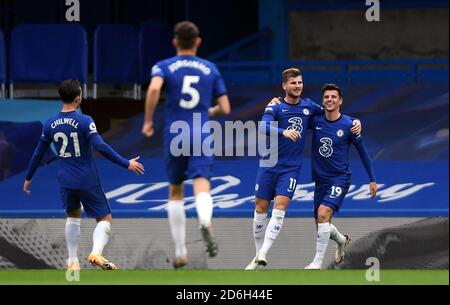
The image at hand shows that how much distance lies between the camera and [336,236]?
14.9 m

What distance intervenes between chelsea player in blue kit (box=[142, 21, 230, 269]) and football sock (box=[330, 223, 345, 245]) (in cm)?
364

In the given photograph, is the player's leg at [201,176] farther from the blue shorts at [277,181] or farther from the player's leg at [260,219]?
the player's leg at [260,219]

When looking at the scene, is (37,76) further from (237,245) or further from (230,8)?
(237,245)

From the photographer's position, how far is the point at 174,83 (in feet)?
36.5

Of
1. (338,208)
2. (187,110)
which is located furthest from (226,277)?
(187,110)

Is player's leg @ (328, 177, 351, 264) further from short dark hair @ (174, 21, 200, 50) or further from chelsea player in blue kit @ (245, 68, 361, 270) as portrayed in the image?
short dark hair @ (174, 21, 200, 50)

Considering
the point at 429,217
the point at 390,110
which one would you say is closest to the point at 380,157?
the point at 390,110

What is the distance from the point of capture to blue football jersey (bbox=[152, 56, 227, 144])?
1112 cm

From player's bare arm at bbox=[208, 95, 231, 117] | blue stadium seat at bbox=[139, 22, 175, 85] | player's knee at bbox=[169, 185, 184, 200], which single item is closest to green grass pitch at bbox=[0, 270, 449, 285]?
player's knee at bbox=[169, 185, 184, 200]

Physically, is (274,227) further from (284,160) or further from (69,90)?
(69,90)

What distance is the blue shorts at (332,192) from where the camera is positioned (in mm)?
14312

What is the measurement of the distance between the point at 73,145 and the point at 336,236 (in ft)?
10.0

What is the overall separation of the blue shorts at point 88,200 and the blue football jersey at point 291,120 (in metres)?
1.76

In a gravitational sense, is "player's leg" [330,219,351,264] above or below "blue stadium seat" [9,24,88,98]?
below
